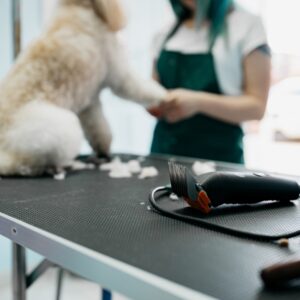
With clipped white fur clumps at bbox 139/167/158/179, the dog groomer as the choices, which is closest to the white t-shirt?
the dog groomer

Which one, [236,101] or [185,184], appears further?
[236,101]

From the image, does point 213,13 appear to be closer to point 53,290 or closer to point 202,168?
point 202,168

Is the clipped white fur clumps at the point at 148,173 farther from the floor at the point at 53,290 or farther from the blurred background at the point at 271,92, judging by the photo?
the blurred background at the point at 271,92

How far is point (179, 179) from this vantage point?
1.96 feet

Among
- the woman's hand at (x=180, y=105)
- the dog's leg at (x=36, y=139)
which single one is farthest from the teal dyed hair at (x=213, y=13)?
the dog's leg at (x=36, y=139)

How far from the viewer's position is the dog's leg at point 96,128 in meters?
1.25

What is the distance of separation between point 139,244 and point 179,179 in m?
0.16

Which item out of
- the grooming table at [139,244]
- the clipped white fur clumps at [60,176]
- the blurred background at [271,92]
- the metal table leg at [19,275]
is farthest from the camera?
the blurred background at [271,92]

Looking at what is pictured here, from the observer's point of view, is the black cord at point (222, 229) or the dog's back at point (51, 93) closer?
the black cord at point (222, 229)

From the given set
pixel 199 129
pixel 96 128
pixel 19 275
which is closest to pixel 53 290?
pixel 96 128

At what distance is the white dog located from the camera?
0.95 m

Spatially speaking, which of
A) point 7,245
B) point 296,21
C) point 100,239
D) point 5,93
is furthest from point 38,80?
point 296,21

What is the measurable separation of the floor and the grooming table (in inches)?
40.9

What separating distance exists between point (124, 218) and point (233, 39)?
2.69 ft
